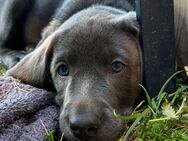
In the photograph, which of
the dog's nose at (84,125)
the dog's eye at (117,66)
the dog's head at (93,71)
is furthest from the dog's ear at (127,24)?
the dog's nose at (84,125)

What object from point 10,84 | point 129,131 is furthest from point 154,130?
point 10,84

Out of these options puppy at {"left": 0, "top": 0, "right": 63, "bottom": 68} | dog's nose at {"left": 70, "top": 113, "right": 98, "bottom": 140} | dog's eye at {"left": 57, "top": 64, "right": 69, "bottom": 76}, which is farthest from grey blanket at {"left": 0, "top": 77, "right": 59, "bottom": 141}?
puppy at {"left": 0, "top": 0, "right": 63, "bottom": 68}

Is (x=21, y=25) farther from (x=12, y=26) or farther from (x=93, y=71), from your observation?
(x=93, y=71)

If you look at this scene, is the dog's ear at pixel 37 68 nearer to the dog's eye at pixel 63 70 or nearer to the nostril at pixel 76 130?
the dog's eye at pixel 63 70

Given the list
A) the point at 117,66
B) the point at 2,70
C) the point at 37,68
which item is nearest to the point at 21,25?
the point at 2,70

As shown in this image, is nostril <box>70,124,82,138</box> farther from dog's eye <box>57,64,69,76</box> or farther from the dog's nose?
dog's eye <box>57,64,69,76</box>
